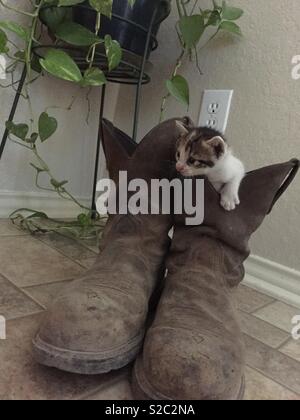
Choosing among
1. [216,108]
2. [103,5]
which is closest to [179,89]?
[216,108]

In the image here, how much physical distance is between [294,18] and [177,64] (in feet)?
0.94

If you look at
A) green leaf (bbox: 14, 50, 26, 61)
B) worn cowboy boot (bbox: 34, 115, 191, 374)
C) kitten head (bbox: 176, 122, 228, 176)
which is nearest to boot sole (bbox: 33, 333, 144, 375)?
worn cowboy boot (bbox: 34, 115, 191, 374)

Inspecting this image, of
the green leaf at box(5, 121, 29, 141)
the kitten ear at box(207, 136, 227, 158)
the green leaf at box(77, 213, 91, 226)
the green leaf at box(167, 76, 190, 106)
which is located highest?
the green leaf at box(167, 76, 190, 106)

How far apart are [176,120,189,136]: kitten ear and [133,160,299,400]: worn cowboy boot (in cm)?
11

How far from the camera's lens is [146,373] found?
1.20 ft

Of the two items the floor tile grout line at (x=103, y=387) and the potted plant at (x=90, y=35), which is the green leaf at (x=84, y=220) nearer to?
the potted plant at (x=90, y=35)

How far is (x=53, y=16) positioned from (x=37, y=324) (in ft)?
2.07

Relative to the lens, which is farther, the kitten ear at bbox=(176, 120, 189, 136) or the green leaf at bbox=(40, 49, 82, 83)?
the green leaf at bbox=(40, 49, 82, 83)

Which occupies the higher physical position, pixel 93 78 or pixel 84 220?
pixel 93 78

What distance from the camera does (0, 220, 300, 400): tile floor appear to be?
377 mm

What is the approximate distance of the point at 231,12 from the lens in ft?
2.73

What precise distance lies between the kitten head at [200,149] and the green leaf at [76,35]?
0.96ft

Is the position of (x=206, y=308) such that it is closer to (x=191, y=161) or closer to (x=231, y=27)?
(x=191, y=161)

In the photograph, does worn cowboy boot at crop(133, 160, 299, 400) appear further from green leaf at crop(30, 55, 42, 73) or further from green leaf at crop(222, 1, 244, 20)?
green leaf at crop(30, 55, 42, 73)
